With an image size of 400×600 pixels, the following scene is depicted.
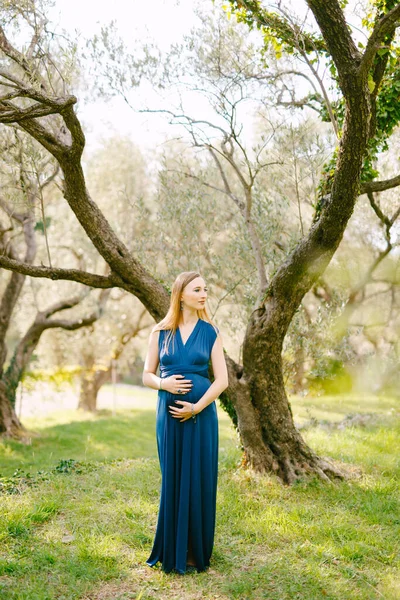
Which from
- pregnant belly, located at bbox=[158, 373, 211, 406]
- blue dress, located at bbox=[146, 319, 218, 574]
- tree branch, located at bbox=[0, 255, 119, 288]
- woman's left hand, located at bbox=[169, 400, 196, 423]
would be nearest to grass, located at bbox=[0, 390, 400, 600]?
blue dress, located at bbox=[146, 319, 218, 574]

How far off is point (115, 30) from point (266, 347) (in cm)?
515

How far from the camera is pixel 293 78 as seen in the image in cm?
916

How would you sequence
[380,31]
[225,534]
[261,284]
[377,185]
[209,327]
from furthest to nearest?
[261,284] → [377,185] → [225,534] → [209,327] → [380,31]

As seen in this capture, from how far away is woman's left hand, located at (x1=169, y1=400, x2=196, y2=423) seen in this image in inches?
186

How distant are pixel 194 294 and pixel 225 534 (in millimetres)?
2464

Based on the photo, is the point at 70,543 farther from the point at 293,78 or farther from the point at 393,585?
the point at 293,78

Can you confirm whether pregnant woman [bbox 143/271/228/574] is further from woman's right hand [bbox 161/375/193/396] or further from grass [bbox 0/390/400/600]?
grass [bbox 0/390/400/600]

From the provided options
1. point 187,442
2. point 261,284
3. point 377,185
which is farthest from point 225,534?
point 377,185

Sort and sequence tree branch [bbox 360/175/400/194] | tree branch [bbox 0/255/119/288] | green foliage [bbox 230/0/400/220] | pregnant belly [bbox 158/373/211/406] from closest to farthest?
pregnant belly [bbox 158/373/211/406]
green foliage [bbox 230/0/400/220]
tree branch [bbox 0/255/119/288]
tree branch [bbox 360/175/400/194]

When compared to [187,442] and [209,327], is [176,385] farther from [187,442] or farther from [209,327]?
[209,327]

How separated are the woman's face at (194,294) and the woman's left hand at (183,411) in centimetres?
86

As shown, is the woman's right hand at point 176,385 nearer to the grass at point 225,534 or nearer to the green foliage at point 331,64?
the grass at point 225,534

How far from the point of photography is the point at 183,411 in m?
4.73

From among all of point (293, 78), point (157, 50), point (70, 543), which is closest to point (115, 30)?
point (157, 50)
